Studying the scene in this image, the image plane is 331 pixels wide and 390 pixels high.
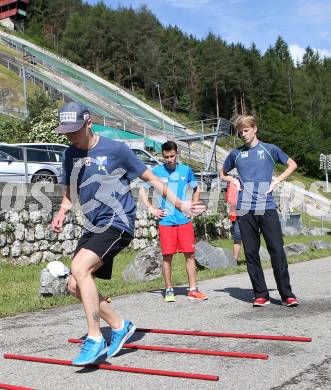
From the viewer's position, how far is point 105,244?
4.89 meters

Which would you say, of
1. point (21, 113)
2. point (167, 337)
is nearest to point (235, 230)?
point (167, 337)

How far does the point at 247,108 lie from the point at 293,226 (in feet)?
238

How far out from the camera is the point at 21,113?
3866 centimetres

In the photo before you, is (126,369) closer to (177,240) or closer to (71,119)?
(71,119)

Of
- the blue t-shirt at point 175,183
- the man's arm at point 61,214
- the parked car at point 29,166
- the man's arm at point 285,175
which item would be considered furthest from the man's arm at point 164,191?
the parked car at point 29,166

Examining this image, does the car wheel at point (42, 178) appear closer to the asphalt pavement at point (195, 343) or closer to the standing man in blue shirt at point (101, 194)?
the asphalt pavement at point (195, 343)

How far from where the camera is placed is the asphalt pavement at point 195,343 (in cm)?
416

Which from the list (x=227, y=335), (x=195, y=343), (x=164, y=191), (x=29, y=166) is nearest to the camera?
(x=164, y=191)

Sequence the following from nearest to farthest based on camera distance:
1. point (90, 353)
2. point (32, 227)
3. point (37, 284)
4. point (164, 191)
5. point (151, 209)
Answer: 1. point (90, 353)
2. point (164, 191)
3. point (151, 209)
4. point (37, 284)
5. point (32, 227)

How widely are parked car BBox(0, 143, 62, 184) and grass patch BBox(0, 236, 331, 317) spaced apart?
2.51 meters

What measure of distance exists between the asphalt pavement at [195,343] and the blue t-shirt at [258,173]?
118cm

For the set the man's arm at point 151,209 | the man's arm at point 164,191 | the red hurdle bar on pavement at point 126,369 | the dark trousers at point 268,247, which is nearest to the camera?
the red hurdle bar on pavement at point 126,369

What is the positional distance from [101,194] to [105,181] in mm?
116

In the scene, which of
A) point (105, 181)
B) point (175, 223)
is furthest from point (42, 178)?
point (105, 181)
